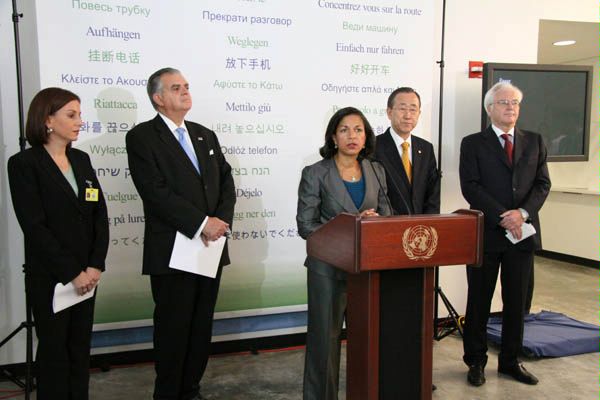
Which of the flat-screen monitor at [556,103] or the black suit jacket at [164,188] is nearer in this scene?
the black suit jacket at [164,188]

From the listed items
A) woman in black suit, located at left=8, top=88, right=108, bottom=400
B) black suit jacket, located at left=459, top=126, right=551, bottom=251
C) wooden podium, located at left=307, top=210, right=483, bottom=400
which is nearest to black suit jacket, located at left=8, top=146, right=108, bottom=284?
woman in black suit, located at left=8, top=88, right=108, bottom=400

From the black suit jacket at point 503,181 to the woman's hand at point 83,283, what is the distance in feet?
6.97

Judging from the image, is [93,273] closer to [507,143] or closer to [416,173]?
[416,173]

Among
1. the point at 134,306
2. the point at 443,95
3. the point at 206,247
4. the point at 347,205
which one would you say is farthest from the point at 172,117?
the point at 443,95

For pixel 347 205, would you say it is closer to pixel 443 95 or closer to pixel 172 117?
pixel 172 117

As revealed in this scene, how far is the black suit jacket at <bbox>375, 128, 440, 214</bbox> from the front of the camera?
278 centimetres

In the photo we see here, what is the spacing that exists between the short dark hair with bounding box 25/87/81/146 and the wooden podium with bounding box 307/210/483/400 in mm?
1398

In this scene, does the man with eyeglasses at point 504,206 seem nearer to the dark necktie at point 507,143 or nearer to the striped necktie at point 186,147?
the dark necktie at point 507,143

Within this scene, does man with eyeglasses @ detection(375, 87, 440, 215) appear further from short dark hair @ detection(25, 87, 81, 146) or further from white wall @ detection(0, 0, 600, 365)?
short dark hair @ detection(25, 87, 81, 146)

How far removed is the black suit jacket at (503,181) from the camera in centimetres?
293

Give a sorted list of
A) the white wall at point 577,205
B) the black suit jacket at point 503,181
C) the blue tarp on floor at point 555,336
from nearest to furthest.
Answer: the black suit jacket at point 503,181 < the blue tarp on floor at point 555,336 < the white wall at point 577,205

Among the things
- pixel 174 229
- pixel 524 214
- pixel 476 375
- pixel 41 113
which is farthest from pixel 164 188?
pixel 476 375

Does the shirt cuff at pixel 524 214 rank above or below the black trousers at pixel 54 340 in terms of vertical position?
above

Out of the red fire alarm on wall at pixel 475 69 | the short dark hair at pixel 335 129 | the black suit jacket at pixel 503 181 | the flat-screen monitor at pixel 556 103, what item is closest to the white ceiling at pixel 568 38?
the flat-screen monitor at pixel 556 103
